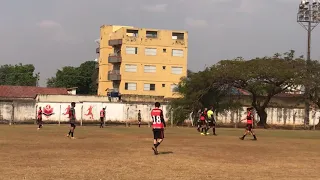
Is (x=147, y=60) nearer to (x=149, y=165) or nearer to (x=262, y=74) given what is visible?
(x=262, y=74)

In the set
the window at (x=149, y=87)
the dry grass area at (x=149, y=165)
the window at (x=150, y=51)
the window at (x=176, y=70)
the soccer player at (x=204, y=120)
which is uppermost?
the window at (x=150, y=51)

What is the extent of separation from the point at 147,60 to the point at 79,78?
84.7ft

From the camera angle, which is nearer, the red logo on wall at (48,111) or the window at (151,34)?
the red logo on wall at (48,111)

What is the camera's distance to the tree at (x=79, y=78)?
104750 mm

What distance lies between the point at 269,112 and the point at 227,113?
241 inches

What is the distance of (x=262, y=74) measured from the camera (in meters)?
53.5

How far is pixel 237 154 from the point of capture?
59.8 feet

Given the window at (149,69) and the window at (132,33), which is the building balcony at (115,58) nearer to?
the window at (132,33)

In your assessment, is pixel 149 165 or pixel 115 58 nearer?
pixel 149 165

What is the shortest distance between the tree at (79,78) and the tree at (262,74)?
52.3 metres

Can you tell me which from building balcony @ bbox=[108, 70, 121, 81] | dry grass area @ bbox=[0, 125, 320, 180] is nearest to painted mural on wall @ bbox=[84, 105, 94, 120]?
building balcony @ bbox=[108, 70, 121, 81]

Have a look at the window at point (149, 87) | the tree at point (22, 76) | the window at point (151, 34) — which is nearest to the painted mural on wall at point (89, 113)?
the window at point (149, 87)

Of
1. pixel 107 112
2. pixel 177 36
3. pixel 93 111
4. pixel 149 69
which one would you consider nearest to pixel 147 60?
pixel 149 69

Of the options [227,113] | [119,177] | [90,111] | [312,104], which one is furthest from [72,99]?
[119,177]
